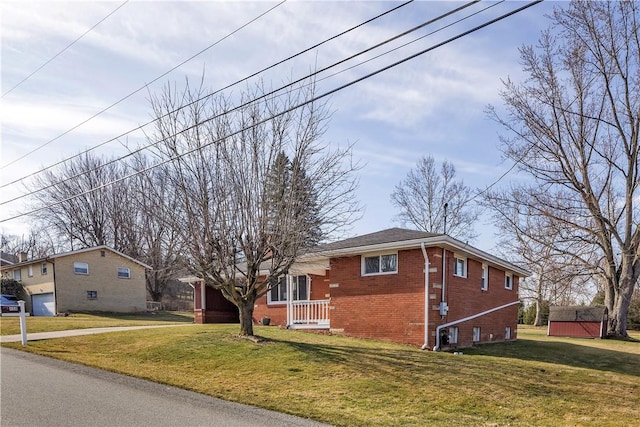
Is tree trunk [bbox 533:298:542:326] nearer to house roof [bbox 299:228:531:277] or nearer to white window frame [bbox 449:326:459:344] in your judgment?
house roof [bbox 299:228:531:277]

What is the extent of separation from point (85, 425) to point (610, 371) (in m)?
12.6

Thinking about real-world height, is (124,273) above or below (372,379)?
below

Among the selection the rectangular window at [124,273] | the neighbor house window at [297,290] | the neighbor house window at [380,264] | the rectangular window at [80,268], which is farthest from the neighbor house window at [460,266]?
the rectangular window at [124,273]

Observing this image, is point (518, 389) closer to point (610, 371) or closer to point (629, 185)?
point (610, 371)

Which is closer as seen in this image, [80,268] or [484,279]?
[484,279]

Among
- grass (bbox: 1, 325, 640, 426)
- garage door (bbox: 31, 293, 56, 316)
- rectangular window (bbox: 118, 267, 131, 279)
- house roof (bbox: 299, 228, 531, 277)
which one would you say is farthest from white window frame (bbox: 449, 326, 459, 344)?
rectangular window (bbox: 118, 267, 131, 279)

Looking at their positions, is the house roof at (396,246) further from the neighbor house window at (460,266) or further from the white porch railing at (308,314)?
the white porch railing at (308,314)

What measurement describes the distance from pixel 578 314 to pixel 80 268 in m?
33.4

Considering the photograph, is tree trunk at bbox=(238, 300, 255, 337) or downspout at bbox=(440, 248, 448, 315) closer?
tree trunk at bbox=(238, 300, 255, 337)

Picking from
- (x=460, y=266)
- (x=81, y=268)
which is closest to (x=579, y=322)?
(x=460, y=266)

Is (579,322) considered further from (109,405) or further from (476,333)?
(109,405)

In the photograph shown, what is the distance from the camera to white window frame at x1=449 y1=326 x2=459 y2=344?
48.1ft

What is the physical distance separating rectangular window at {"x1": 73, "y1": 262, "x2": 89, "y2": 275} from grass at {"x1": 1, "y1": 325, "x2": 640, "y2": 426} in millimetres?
20611

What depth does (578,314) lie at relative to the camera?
2514 cm
